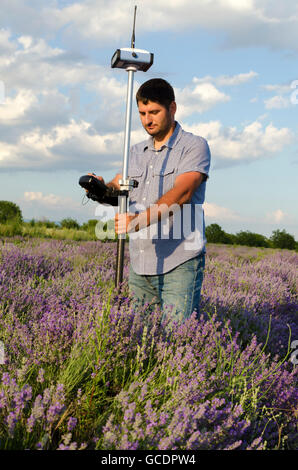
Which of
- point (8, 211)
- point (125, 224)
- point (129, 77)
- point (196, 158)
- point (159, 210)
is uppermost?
point (129, 77)

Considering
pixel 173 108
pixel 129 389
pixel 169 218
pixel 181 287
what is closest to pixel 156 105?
pixel 173 108

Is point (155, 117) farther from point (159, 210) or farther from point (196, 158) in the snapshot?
point (159, 210)

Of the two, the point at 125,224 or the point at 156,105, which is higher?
the point at 156,105

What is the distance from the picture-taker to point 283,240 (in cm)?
1595

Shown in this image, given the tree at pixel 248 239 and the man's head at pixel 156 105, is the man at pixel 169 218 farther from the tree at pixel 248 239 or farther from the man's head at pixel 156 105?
the tree at pixel 248 239

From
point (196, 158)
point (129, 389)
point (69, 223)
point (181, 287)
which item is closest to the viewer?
point (129, 389)

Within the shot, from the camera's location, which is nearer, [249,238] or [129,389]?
[129,389]

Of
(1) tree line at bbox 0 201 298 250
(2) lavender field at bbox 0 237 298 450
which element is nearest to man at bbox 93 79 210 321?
(2) lavender field at bbox 0 237 298 450

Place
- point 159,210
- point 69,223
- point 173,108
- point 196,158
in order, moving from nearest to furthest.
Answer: point 159,210
point 196,158
point 173,108
point 69,223

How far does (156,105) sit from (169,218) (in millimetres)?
885

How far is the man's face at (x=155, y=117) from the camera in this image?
348 centimetres

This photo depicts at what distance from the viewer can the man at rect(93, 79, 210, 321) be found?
3443 mm
